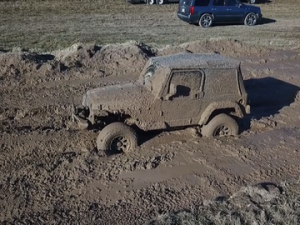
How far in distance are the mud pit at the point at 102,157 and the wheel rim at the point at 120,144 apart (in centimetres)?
26

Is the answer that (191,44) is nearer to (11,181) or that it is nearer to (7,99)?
(7,99)

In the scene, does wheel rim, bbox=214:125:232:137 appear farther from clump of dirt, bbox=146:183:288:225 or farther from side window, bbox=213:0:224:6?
side window, bbox=213:0:224:6

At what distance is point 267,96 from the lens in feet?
41.7

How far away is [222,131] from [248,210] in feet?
9.24

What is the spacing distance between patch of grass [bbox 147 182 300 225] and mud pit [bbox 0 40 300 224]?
1.25 feet

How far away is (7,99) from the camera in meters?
11.4

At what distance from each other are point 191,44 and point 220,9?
702 centimetres

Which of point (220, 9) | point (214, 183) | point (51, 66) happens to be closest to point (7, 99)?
point (51, 66)

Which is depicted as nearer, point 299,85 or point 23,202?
point 23,202

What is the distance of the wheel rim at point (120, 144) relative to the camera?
8992 mm

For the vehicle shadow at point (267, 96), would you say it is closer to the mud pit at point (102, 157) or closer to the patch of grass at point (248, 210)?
the mud pit at point (102, 157)

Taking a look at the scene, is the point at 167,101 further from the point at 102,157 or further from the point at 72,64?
the point at 72,64

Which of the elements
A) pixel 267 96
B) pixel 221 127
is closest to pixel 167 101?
pixel 221 127

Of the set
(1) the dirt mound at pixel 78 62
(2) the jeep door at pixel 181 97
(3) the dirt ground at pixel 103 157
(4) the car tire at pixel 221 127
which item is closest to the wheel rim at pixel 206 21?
(1) the dirt mound at pixel 78 62
